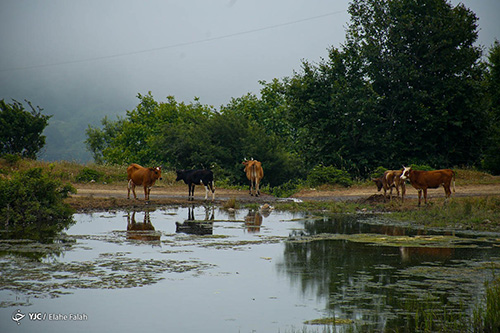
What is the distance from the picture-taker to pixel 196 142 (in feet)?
140

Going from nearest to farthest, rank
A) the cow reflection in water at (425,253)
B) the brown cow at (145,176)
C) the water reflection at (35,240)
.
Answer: the cow reflection in water at (425,253) → the water reflection at (35,240) → the brown cow at (145,176)

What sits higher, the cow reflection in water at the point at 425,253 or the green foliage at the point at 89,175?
the green foliage at the point at 89,175

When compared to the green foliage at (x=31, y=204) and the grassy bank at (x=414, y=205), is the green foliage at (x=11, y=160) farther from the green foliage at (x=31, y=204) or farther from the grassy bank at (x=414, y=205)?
the green foliage at (x=31, y=204)

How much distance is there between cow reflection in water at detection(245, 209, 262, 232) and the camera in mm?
17203

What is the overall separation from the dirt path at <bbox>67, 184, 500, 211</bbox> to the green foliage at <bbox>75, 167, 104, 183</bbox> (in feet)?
6.83

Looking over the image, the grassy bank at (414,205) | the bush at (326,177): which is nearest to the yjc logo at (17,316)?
the grassy bank at (414,205)

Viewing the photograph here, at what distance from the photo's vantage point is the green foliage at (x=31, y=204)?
17156mm

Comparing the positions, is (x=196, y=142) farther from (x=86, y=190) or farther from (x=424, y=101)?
(x=424, y=101)

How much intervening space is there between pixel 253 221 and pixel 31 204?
7.51 metres

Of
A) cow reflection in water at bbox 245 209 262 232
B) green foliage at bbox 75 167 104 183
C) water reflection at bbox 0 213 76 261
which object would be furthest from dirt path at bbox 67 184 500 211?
water reflection at bbox 0 213 76 261

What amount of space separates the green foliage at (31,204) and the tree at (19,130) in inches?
1208

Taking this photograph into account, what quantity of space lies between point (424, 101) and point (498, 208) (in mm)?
19041

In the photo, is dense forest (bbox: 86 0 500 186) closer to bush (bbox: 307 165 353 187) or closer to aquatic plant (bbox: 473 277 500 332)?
bush (bbox: 307 165 353 187)

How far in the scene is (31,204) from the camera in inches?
711
